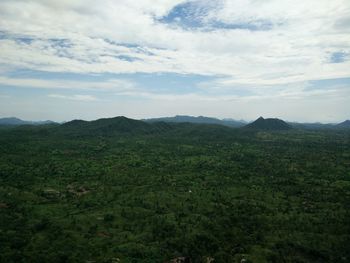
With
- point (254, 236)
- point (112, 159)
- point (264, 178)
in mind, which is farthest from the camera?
point (112, 159)

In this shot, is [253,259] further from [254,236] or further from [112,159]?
[112,159]

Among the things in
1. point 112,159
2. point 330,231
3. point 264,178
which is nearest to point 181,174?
point 264,178

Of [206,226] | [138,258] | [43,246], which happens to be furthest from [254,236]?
[43,246]

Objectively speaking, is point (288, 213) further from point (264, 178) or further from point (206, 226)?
point (264, 178)

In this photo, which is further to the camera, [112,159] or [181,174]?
[112,159]

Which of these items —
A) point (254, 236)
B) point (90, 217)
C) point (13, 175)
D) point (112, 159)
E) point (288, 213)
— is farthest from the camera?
point (112, 159)

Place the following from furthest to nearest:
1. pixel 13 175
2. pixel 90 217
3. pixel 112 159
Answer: pixel 112 159, pixel 13 175, pixel 90 217
